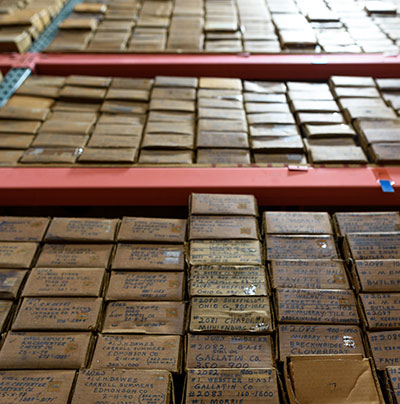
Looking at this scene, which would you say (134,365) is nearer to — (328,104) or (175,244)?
(175,244)

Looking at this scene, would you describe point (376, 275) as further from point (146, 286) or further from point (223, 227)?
point (146, 286)

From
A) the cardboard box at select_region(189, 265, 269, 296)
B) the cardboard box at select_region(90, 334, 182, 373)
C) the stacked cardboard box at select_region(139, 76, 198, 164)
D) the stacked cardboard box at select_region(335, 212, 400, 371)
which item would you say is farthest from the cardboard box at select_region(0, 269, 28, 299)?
the stacked cardboard box at select_region(335, 212, 400, 371)

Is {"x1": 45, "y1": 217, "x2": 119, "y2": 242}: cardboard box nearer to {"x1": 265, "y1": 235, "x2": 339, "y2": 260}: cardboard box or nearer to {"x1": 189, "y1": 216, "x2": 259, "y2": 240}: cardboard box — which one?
{"x1": 189, "y1": 216, "x2": 259, "y2": 240}: cardboard box

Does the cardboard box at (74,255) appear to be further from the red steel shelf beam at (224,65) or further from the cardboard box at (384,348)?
the red steel shelf beam at (224,65)

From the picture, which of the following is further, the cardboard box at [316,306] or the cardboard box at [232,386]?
the cardboard box at [316,306]

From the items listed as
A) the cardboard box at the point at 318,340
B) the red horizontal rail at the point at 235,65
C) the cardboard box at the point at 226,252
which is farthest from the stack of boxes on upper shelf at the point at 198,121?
the cardboard box at the point at 318,340

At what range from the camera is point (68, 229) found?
1799mm

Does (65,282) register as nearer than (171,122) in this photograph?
Yes

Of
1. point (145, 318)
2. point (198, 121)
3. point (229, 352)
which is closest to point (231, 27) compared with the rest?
point (198, 121)

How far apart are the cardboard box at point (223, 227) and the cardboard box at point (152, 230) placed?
0.08 meters

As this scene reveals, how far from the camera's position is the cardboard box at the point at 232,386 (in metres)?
1.22

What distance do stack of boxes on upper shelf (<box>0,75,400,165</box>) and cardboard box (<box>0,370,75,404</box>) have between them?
128 cm

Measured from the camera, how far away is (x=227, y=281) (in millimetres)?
1555

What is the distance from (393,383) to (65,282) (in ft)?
4.73
